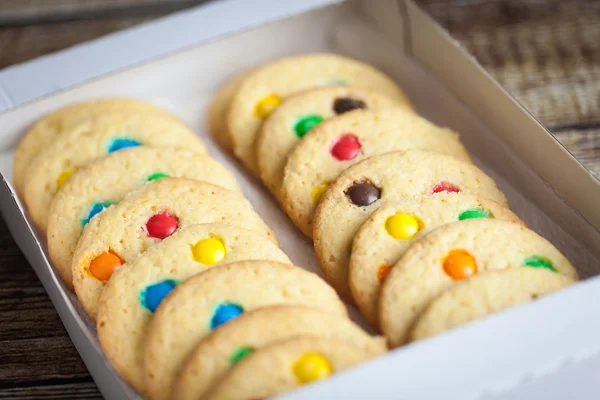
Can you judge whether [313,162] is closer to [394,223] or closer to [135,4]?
[394,223]

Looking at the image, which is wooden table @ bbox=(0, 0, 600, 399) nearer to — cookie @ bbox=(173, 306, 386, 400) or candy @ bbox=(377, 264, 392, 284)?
cookie @ bbox=(173, 306, 386, 400)

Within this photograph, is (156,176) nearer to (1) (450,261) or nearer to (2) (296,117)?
(2) (296,117)

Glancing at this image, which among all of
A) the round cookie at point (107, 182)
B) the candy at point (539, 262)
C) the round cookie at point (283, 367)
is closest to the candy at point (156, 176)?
the round cookie at point (107, 182)

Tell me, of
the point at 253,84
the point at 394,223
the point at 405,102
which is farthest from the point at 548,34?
the point at 394,223

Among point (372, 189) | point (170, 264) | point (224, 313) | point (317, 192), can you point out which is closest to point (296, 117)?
point (317, 192)

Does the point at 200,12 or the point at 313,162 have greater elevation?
the point at 200,12

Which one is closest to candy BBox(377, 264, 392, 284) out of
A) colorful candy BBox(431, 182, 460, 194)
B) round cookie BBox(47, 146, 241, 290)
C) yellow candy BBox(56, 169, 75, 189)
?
colorful candy BBox(431, 182, 460, 194)

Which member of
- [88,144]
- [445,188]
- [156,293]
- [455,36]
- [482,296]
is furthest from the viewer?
[455,36]
